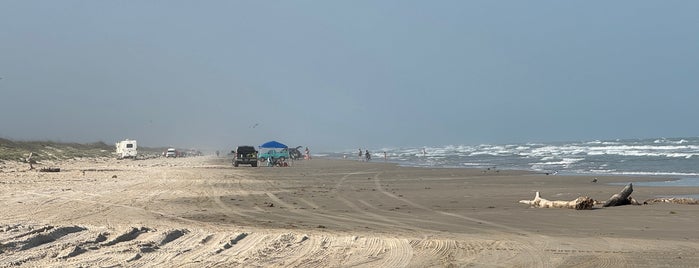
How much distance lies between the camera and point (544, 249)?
8.98 m

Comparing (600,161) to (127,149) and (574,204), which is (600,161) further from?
(127,149)

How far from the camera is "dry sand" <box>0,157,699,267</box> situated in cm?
789

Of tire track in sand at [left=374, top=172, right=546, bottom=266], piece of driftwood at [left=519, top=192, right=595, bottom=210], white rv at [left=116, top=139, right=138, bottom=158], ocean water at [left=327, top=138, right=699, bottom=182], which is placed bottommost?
tire track in sand at [left=374, top=172, right=546, bottom=266]

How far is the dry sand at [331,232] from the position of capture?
7.89 metres

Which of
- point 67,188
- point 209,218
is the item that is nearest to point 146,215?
point 209,218

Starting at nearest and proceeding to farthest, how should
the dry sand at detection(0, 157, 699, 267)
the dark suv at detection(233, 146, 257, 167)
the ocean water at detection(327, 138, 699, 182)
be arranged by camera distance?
the dry sand at detection(0, 157, 699, 267), the ocean water at detection(327, 138, 699, 182), the dark suv at detection(233, 146, 257, 167)

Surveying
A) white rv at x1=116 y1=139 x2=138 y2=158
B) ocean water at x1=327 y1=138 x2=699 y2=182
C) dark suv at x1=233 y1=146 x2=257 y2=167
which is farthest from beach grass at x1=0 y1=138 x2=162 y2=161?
ocean water at x1=327 y1=138 x2=699 y2=182

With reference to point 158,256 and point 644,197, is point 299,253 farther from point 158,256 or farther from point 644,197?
point 644,197

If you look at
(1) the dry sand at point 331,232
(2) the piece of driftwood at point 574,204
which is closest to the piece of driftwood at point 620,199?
(1) the dry sand at point 331,232

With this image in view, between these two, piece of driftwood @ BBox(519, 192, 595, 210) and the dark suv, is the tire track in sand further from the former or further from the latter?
the dark suv

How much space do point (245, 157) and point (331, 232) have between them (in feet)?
139

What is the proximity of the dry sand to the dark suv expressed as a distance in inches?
1290

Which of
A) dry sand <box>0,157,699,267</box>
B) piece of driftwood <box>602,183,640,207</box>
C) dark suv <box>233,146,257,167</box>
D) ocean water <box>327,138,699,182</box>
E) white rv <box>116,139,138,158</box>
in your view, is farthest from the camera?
white rv <box>116,139,138,158</box>

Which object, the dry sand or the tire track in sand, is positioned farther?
the tire track in sand
